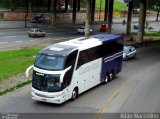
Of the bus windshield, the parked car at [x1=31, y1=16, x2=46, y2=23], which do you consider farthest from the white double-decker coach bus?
the parked car at [x1=31, y1=16, x2=46, y2=23]

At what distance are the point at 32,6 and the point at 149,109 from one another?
335 ft

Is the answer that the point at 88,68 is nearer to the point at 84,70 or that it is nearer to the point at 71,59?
the point at 84,70

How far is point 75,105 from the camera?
24.0 m

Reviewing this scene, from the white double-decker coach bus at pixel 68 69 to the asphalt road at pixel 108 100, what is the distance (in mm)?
562

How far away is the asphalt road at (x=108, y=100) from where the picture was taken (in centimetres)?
2309

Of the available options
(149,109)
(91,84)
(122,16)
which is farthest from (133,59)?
(122,16)

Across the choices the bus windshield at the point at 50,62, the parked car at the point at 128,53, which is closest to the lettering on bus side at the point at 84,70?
the bus windshield at the point at 50,62

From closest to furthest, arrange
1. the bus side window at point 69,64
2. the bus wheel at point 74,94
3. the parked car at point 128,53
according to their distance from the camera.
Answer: the bus side window at point 69,64
the bus wheel at point 74,94
the parked car at point 128,53

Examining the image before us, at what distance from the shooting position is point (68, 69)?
79.1 feet

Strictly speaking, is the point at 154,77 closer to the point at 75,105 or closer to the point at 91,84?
the point at 91,84

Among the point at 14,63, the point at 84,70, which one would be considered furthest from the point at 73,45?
the point at 14,63

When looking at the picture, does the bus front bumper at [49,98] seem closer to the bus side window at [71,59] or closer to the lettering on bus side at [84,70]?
the bus side window at [71,59]

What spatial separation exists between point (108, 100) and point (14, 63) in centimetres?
1413

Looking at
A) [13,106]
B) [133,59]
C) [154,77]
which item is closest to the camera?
[13,106]
